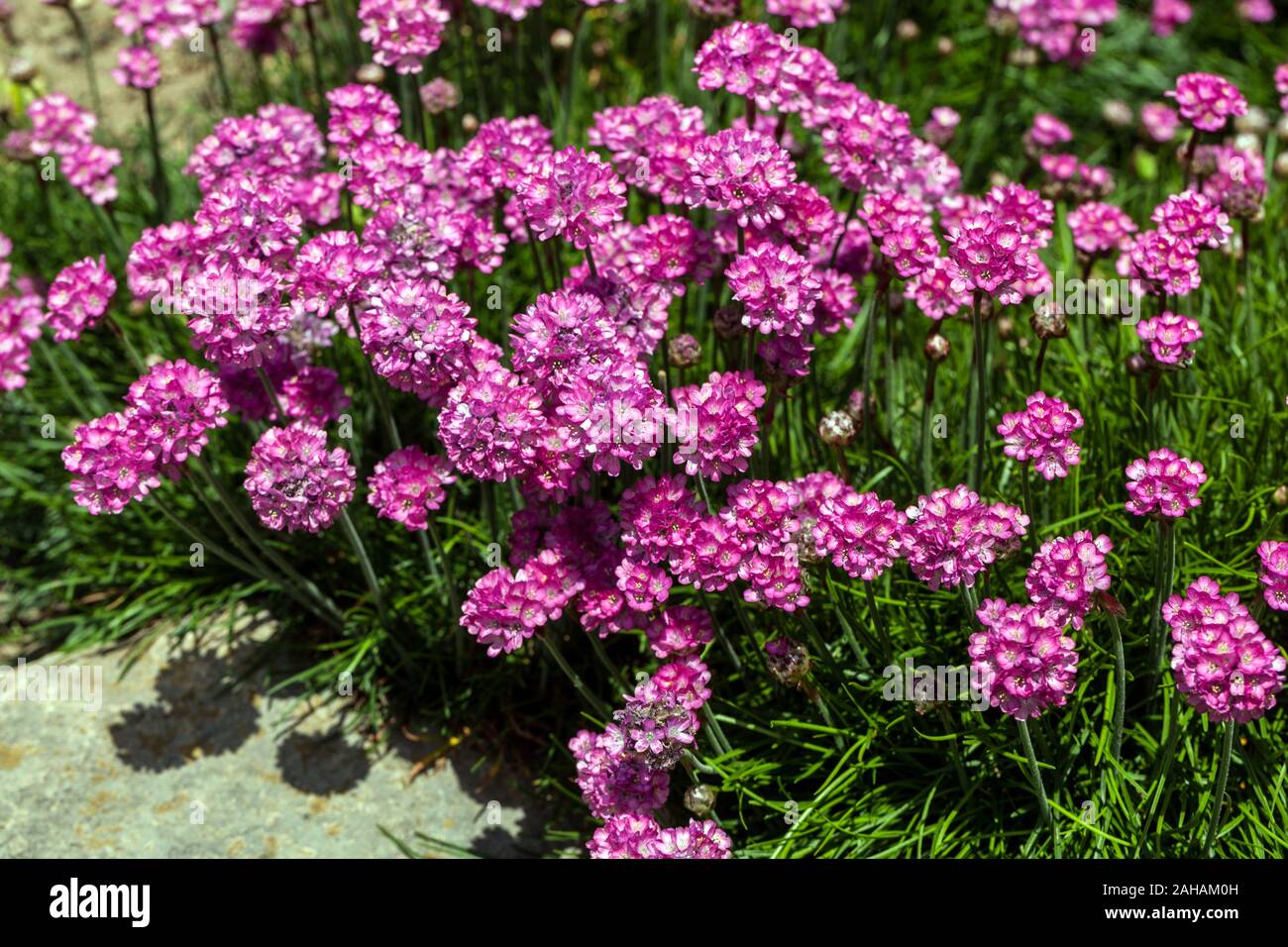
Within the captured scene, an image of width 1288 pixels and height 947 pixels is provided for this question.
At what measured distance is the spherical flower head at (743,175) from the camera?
11.3 feet

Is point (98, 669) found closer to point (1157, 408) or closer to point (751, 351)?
point (751, 351)

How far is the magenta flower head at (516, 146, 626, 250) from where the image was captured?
138 inches

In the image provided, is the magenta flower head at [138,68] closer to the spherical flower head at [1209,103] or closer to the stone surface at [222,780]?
the stone surface at [222,780]

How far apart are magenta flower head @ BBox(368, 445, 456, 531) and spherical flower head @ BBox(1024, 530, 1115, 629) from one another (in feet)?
5.08

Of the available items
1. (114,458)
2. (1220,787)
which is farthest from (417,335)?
(1220,787)

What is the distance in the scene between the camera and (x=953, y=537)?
10.4 ft

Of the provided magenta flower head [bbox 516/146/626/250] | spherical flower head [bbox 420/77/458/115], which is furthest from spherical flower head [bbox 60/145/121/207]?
magenta flower head [bbox 516/146/626/250]

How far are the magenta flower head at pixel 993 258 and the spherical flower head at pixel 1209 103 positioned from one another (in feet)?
3.47

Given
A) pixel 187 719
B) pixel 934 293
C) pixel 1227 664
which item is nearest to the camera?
pixel 1227 664

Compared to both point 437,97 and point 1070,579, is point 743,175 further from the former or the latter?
point 437,97

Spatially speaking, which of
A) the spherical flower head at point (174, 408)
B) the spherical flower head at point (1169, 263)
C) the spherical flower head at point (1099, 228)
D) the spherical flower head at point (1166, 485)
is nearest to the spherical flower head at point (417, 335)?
the spherical flower head at point (174, 408)

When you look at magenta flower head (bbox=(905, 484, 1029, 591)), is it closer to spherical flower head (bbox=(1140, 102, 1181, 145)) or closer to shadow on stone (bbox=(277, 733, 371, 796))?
shadow on stone (bbox=(277, 733, 371, 796))

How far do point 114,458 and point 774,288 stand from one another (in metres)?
1.76

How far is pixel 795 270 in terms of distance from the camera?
3416 mm
